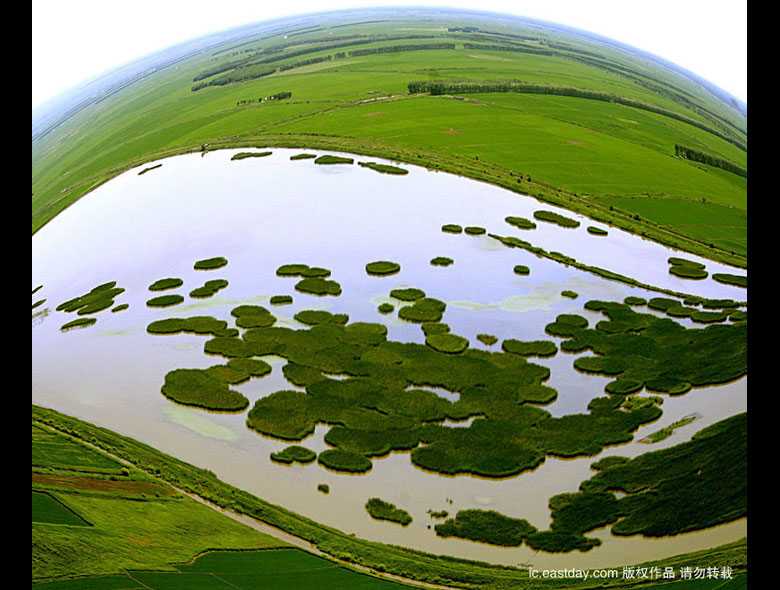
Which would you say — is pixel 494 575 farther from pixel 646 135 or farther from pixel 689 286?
pixel 646 135

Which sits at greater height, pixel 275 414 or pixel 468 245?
pixel 468 245

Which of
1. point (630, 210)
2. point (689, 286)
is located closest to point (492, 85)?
point (630, 210)

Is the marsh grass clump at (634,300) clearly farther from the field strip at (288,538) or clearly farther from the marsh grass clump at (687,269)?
the field strip at (288,538)

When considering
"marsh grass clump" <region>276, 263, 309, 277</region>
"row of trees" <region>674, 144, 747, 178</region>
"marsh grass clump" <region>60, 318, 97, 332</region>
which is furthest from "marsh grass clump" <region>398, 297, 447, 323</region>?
"row of trees" <region>674, 144, 747, 178</region>

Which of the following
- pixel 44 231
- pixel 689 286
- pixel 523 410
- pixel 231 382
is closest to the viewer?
pixel 523 410

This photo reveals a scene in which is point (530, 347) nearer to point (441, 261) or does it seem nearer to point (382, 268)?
point (441, 261)

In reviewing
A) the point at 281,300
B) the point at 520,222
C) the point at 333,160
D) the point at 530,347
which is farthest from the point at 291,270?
the point at 333,160

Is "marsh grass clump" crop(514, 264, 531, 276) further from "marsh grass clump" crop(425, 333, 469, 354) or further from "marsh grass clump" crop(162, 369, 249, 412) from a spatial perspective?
"marsh grass clump" crop(162, 369, 249, 412)
